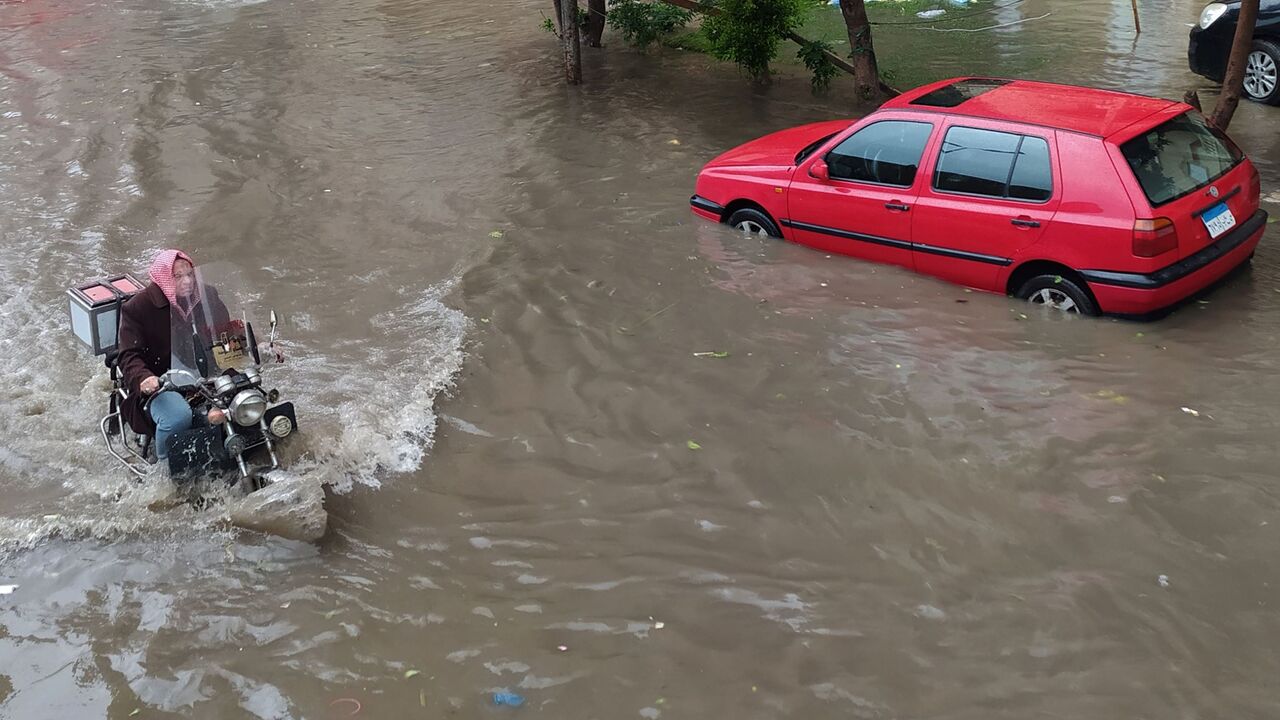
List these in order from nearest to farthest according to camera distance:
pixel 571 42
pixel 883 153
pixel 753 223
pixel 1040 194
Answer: pixel 1040 194
pixel 883 153
pixel 753 223
pixel 571 42

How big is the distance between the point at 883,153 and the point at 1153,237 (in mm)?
2027

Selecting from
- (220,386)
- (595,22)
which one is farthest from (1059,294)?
(595,22)

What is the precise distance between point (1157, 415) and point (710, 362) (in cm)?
270

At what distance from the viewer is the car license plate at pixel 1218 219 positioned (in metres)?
6.53

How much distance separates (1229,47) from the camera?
1130cm

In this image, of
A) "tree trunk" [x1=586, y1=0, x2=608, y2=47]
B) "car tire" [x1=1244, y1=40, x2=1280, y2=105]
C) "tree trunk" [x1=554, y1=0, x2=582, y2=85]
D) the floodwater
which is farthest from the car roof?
"tree trunk" [x1=586, y1=0, x2=608, y2=47]

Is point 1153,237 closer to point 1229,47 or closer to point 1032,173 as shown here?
point 1032,173

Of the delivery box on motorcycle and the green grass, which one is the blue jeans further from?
the green grass

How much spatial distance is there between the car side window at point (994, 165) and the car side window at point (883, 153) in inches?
8.5

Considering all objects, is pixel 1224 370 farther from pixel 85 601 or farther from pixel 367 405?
pixel 85 601

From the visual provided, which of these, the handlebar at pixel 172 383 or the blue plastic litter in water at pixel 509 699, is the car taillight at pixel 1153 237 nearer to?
the blue plastic litter in water at pixel 509 699

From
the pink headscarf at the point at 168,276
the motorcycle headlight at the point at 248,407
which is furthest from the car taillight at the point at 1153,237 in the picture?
the pink headscarf at the point at 168,276

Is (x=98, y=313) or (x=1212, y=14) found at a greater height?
(x=1212, y=14)

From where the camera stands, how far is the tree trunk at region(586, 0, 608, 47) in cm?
1573
